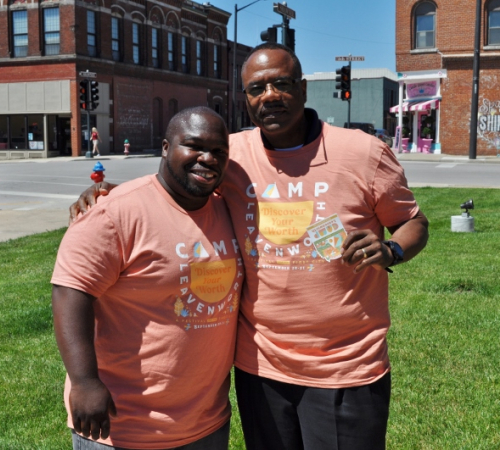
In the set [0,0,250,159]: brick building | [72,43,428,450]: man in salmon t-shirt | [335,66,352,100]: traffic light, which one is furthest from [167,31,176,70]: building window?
[72,43,428,450]: man in salmon t-shirt

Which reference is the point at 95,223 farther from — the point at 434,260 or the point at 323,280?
the point at 434,260

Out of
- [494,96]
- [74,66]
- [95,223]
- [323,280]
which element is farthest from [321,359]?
[74,66]

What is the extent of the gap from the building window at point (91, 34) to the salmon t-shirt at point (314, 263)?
37.9 metres

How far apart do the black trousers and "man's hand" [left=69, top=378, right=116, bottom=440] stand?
24.5 inches

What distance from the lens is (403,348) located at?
5.12 meters

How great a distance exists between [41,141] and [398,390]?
3630cm

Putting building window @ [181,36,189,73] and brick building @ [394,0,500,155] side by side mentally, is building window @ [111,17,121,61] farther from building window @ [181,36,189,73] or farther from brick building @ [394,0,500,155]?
brick building @ [394,0,500,155]

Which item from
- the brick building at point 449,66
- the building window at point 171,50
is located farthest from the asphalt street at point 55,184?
the building window at point 171,50

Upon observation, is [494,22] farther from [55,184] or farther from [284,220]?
[284,220]

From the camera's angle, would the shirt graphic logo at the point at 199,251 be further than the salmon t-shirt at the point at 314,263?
No

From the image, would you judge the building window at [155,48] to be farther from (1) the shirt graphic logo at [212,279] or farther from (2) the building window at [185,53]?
(1) the shirt graphic logo at [212,279]

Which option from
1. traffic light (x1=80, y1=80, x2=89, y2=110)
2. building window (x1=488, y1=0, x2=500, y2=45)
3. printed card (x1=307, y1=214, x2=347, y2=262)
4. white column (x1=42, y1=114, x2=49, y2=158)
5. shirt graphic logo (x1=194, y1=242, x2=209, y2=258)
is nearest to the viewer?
shirt graphic logo (x1=194, y1=242, x2=209, y2=258)

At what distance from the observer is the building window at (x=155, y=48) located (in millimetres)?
43516

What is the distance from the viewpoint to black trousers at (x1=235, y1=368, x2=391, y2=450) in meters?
2.34
